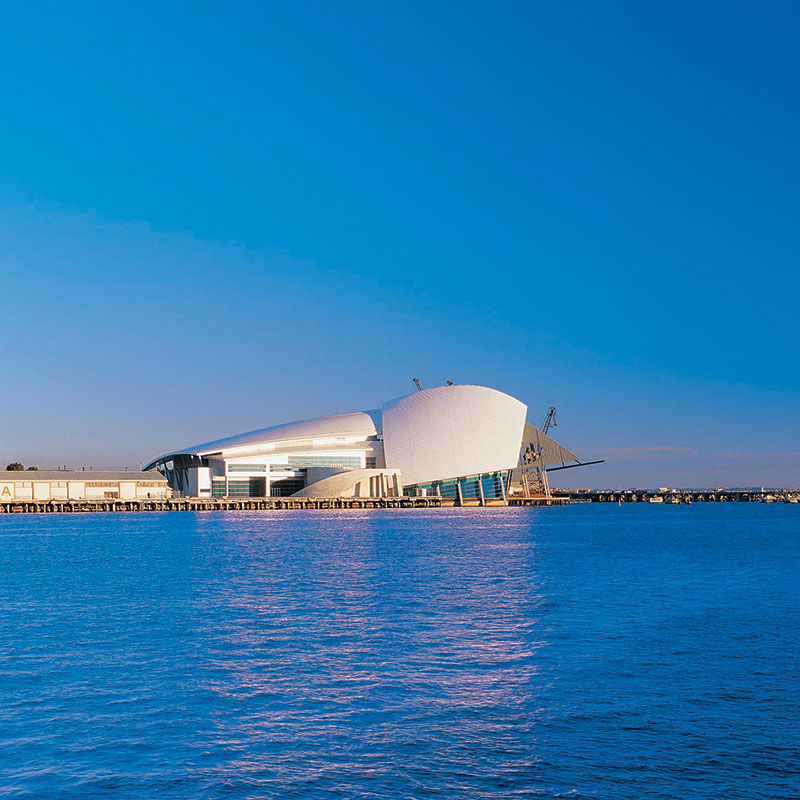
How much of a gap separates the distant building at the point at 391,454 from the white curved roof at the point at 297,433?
0.48ft

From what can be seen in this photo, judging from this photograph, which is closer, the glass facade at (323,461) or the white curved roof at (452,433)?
the white curved roof at (452,433)

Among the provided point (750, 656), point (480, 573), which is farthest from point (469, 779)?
point (480, 573)

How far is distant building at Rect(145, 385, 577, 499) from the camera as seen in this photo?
117 m

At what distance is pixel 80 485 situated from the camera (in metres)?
115

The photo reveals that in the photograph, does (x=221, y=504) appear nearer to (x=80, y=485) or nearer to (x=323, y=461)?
(x=323, y=461)

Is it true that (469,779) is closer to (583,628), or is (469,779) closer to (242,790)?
(242,790)

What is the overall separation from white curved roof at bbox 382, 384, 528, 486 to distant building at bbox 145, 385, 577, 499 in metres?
0.13

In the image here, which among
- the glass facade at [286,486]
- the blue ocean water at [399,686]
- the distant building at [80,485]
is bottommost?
the blue ocean water at [399,686]

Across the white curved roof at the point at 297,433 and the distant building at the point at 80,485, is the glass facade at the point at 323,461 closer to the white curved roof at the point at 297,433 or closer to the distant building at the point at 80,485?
the white curved roof at the point at 297,433

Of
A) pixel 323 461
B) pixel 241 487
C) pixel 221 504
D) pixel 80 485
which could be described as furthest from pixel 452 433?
pixel 80 485

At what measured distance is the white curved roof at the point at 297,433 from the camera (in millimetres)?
118125

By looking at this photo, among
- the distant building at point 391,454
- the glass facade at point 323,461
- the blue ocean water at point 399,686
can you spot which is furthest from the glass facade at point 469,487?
the blue ocean water at point 399,686

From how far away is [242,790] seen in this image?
1059 centimetres

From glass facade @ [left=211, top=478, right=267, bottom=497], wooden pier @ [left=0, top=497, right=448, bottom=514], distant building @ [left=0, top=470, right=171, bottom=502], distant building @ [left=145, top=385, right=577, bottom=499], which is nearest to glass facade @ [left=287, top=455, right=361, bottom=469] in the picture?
distant building @ [left=145, top=385, right=577, bottom=499]
